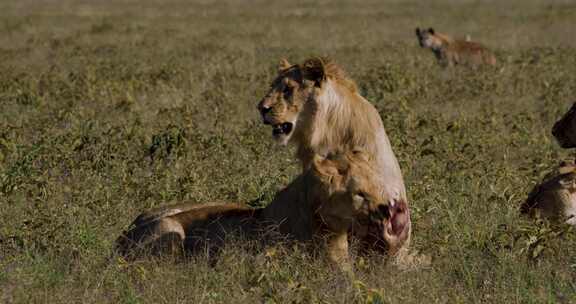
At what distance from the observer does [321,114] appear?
19.6 feet

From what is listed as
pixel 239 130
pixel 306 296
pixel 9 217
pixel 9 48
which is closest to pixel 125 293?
pixel 306 296

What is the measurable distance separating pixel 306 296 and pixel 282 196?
1074 millimetres

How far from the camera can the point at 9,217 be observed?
280 inches

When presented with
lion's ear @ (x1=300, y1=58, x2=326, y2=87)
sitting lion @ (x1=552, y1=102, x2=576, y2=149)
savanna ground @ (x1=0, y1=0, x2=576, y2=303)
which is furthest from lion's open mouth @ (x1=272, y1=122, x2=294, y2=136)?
sitting lion @ (x1=552, y1=102, x2=576, y2=149)

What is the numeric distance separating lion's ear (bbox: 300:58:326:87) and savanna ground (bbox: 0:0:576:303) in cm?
105

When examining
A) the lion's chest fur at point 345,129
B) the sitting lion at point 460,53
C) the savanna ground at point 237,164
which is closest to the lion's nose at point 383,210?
the savanna ground at point 237,164

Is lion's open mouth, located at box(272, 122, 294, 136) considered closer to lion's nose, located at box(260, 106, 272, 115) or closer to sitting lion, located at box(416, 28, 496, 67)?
lion's nose, located at box(260, 106, 272, 115)

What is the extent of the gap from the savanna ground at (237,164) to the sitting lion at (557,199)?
0.20m

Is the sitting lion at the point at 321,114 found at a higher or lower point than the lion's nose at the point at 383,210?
higher

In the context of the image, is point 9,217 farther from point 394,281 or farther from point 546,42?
point 546,42

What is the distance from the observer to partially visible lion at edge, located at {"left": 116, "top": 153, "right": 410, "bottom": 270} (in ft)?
16.9

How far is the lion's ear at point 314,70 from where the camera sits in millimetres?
5922

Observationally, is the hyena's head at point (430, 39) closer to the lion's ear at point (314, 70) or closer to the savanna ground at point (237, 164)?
the savanna ground at point (237, 164)

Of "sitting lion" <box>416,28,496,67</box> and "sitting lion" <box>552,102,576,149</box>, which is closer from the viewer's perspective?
"sitting lion" <box>552,102,576,149</box>
